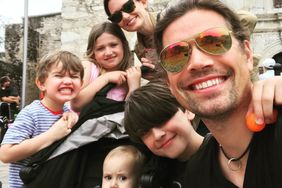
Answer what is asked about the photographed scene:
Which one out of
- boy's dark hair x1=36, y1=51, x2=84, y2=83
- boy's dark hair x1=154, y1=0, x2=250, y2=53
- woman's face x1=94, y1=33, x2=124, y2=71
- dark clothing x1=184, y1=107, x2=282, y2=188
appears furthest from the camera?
woman's face x1=94, y1=33, x2=124, y2=71

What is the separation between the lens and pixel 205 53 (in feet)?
4.19

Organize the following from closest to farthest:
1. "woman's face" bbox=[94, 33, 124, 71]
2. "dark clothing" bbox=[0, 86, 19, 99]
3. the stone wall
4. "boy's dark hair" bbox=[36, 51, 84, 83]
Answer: "boy's dark hair" bbox=[36, 51, 84, 83] < "woman's face" bbox=[94, 33, 124, 71] < "dark clothing" bbox=[0, 86, 19, 99] < the stone wall

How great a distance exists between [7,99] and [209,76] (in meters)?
7.80

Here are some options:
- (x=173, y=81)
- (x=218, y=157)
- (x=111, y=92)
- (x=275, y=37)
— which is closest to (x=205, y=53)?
(x=173, y=81)

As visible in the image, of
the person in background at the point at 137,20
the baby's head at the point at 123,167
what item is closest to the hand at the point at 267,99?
the baby's head at the point at 123,167

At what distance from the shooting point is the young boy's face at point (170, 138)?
1579 mm

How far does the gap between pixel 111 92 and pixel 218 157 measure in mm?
846

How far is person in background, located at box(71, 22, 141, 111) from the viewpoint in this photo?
6.58 feet

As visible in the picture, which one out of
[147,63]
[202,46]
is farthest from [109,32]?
[202,46]

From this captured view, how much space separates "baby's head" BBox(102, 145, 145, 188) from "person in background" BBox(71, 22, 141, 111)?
0.37 metres

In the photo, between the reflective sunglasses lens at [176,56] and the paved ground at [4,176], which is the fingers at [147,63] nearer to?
the reflective sunglasses lens at [176,56]

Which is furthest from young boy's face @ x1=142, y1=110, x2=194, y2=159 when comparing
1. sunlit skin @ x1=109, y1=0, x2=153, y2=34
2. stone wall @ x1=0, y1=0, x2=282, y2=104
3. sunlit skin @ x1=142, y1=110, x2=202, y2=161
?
stone wall @ x1=0, y1=0, x2=282, y2=104

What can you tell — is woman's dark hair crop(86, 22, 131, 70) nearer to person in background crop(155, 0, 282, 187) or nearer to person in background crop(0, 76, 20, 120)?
person in background crop(155, 0, 282, 187)

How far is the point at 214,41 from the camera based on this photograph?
1.27 m
